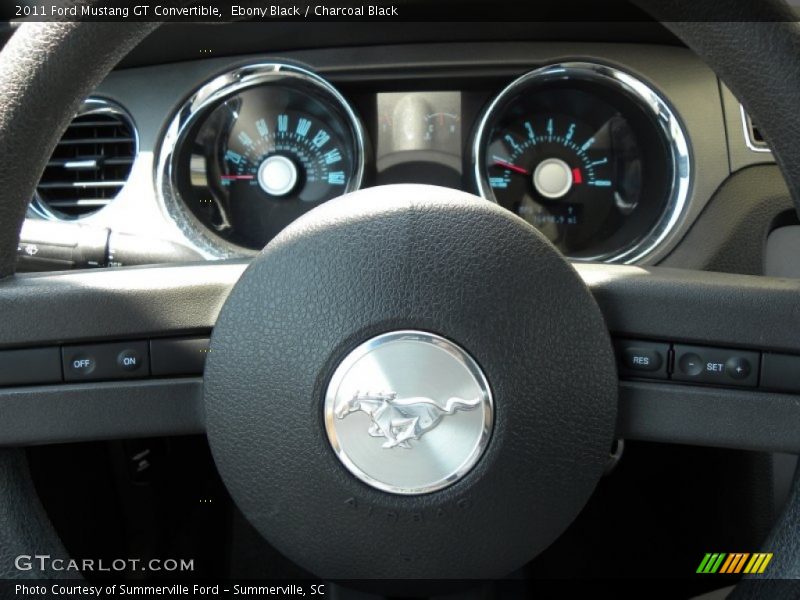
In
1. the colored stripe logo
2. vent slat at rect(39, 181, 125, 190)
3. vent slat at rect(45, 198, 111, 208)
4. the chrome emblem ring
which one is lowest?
the colored stripe logo

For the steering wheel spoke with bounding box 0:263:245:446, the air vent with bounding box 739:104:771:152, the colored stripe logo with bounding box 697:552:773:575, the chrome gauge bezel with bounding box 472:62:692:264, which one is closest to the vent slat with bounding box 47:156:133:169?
the chrome gauge bezel with bounding box 472:62:692:264

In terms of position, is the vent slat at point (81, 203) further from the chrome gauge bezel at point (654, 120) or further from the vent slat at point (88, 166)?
the chrome gauge bezel at point (654, 120)

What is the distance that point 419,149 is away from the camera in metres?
1.82

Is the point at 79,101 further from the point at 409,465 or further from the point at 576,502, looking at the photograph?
the point at 576,502

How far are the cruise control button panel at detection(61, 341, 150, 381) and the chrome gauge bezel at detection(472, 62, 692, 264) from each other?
0.95m

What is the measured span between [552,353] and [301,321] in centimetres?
23

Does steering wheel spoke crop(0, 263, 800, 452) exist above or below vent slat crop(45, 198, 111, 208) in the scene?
below

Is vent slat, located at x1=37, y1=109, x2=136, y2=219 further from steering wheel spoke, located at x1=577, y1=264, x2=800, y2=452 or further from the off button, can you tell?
steering wheel spoke, located at x1=577, y1=264, x2=800, y2=452

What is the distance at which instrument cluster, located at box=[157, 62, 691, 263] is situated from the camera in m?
1.81

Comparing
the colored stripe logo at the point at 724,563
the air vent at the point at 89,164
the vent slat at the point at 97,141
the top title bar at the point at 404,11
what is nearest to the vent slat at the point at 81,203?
the air vent at the point at 89,164

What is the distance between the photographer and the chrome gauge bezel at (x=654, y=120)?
1.68 m

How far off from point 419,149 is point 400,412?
3.56 feet

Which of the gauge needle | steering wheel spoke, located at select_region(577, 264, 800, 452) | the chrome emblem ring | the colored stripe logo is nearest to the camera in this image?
the chrome emblem ring

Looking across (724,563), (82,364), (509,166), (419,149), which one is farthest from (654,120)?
(82,364)
